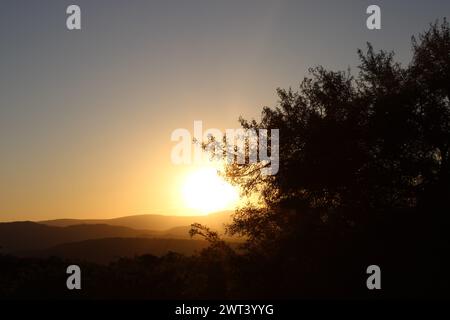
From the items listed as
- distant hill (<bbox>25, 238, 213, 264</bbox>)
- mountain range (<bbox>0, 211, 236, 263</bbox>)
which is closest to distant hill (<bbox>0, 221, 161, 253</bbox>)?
mountain range (<bbox>0, 211, 236, 263</bbox>)

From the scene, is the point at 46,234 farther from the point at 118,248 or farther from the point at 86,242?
the point at 118,248

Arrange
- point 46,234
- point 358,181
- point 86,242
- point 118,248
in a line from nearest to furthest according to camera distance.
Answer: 1. point 358,181
2. point 118,248
3. point 86,242
4. point 46,234

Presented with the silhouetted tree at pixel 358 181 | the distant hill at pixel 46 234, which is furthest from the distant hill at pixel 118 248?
the silhouetted tree at pixel 358 181

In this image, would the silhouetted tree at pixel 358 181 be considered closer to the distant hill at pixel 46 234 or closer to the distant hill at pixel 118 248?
the distant hill at pixel 118 248

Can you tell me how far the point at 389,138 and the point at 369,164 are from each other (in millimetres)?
1243

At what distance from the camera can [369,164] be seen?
20.6 meters

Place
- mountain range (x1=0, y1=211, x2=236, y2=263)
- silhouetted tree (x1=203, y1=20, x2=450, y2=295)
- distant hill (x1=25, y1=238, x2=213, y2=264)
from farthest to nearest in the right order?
1. mountain range (x1=0, y1=211, x2=236, y2=263)
2. distant hill (x1=25, y1=238, x2=213, y2=264)
3. silhouetted tree (x1=203, y1=20, x2=450, y2=295)

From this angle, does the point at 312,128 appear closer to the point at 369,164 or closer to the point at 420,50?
the point at 369,164

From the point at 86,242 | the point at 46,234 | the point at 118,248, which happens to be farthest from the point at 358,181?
the point at 46,234

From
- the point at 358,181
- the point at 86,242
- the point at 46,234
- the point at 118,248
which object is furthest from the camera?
the point at 46,234

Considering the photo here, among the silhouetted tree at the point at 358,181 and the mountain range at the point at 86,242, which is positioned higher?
the silhouetted tree at the point at 358,181

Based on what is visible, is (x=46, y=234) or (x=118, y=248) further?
(x=46, y=234)

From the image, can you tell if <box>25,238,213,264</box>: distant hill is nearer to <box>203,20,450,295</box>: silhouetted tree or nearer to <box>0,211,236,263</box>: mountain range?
<box>0,211,236,263</box>: mountain range
